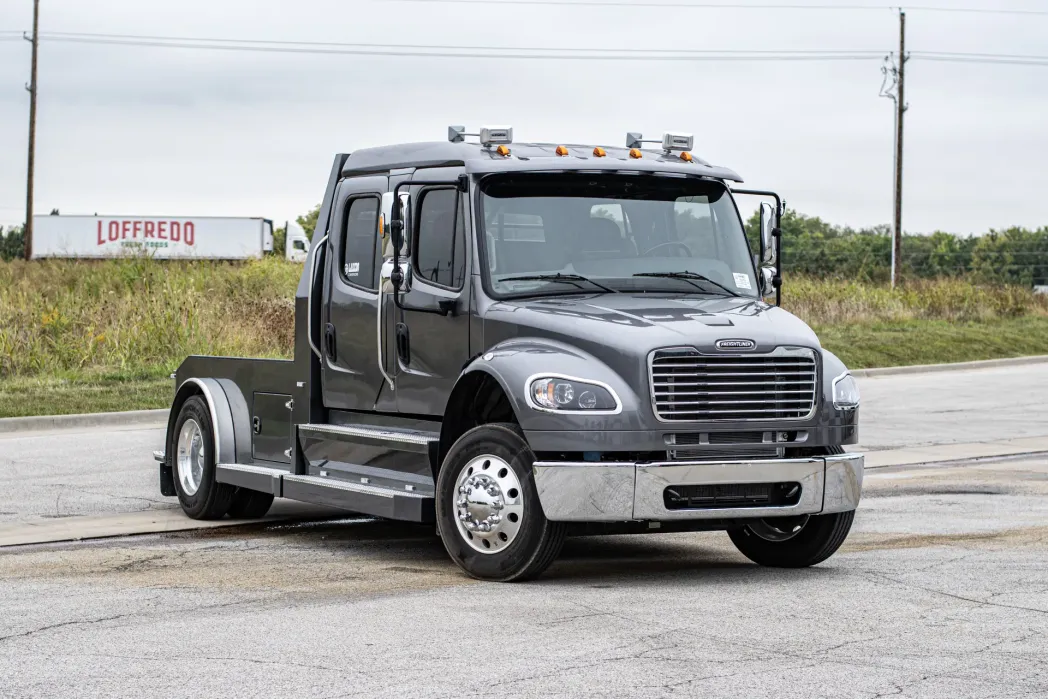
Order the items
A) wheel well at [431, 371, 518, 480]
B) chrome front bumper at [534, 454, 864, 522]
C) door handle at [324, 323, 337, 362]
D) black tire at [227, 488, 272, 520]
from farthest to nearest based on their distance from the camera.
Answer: black tire at [227, 488, 272, 520]
door handle at [324, 323, 337, 362]
wheel well at [431, 371, 518, 480]
chrome front bumper at [534, 454, 864, 522]

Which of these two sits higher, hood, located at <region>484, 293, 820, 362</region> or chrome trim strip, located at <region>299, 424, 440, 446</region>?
hood, located at <region>484, 293, 820, 362</region>

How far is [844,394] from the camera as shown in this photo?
8781 millimetres

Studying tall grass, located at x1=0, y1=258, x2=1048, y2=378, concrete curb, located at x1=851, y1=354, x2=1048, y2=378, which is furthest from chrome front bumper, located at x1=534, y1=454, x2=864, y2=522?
concrete curb, located at x1=851, y1=354, x2=1048, y2=378

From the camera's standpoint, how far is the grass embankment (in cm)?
2172

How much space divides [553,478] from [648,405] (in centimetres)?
63

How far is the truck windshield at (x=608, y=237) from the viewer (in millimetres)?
9094

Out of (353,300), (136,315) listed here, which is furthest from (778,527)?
(136,315)

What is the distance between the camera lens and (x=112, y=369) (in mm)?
23219

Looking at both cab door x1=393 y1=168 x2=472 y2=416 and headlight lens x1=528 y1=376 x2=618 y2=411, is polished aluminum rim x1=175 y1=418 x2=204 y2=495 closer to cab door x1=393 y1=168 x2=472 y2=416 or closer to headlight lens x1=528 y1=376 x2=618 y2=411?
cab door x1=393 y1=168 x2=472 y2=416

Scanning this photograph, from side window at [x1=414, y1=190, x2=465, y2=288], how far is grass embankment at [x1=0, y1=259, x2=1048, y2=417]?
11.2 metres

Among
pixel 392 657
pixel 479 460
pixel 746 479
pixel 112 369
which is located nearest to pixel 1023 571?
pixel 746 479

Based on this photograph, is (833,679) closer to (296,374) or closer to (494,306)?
(494,306)

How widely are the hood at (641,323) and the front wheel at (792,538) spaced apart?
3.65ft

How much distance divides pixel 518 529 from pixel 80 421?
39.1 feet
